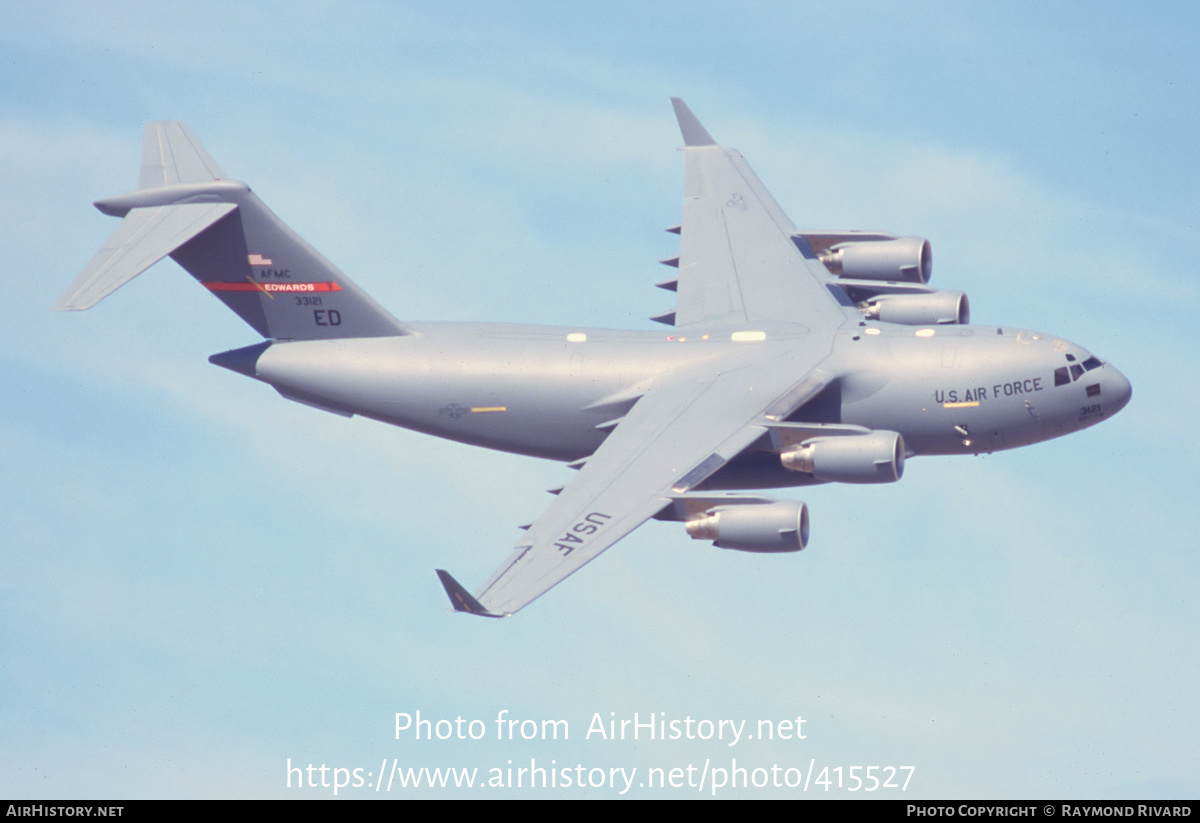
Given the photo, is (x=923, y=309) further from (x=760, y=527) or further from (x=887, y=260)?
(x=760, y=527)

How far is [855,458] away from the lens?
38750 mm

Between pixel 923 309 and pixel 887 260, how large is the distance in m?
1.80

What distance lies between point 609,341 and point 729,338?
7.48 feet

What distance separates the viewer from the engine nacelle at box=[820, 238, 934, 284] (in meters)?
45.8

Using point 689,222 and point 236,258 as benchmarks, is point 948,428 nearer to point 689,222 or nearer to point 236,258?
point 689,222

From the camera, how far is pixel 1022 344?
41.6m

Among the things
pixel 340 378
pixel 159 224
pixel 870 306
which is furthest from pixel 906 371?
pixel 159 224

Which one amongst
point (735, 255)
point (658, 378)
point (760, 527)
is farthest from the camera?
point (735, 255)

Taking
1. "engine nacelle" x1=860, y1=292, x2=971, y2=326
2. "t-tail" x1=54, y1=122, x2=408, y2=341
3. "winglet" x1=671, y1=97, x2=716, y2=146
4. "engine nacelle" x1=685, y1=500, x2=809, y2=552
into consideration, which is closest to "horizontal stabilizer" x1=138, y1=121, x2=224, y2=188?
"t-tail" x1=54, y1=122, x2=408, y2=341

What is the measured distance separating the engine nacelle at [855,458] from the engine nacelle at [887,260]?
24.3 ft

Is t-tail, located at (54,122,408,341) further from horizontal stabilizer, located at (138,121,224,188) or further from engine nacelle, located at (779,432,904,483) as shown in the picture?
engine nacelle, located at (779,432,904,483)

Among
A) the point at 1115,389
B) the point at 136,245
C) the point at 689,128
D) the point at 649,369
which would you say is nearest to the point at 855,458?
the point at 649,369

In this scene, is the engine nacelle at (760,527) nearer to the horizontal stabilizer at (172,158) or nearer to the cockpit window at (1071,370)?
the cockpit window at (1071,370)

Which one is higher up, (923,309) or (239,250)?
(239,250)
